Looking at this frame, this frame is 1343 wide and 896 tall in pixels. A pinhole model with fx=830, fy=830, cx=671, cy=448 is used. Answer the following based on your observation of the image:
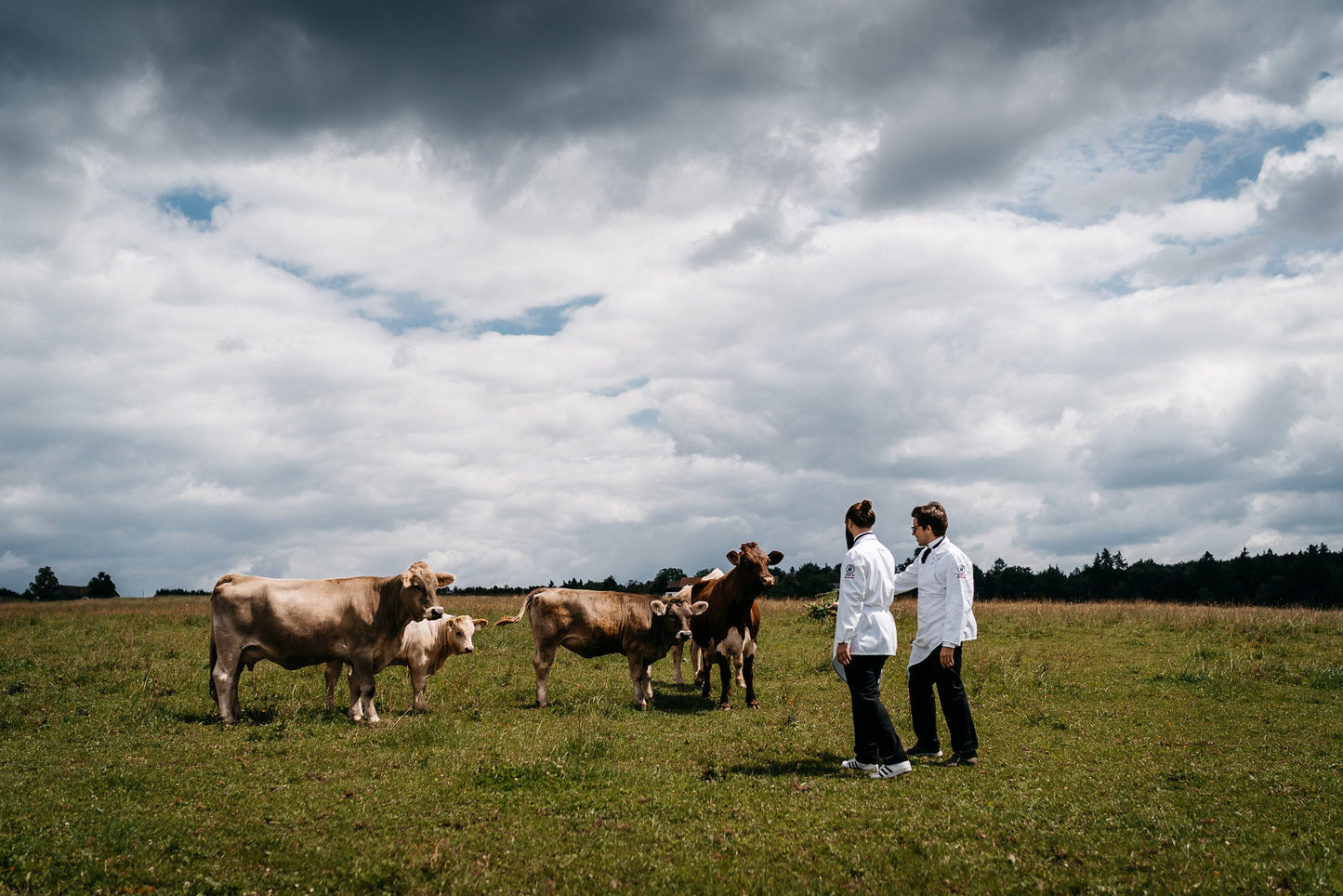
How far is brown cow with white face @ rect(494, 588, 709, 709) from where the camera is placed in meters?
15.0

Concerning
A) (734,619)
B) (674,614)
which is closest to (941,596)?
(734,619)

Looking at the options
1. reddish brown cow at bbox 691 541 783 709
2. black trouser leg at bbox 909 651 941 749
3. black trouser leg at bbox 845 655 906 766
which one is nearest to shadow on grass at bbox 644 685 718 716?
reddish brown cow at bbox 691 541 783 709

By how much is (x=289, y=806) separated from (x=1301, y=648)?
84.4 feet

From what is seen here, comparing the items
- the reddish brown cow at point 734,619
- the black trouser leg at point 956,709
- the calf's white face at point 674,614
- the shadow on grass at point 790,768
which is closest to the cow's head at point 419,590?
the calf's white face at point 674,614

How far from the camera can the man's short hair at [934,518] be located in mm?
10078

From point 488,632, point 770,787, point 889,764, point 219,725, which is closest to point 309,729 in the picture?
point 219,725

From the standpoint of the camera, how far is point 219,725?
12062 millimetres

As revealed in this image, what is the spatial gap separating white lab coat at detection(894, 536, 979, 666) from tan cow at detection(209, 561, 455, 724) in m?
7.41

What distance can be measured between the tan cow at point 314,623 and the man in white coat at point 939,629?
736 cm

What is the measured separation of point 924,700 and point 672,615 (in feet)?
19.1

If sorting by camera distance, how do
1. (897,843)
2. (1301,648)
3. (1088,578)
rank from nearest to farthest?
(897,843) < (1301,648) < (1088,578)

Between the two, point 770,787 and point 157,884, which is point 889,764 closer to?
point 770,787

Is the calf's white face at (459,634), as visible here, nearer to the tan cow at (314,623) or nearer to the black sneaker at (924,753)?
the tan cow at (314,623)

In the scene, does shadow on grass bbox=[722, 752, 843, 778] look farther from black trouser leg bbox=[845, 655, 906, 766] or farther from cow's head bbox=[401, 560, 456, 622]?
cow's head bbox=[401, 560, 456, 622]
